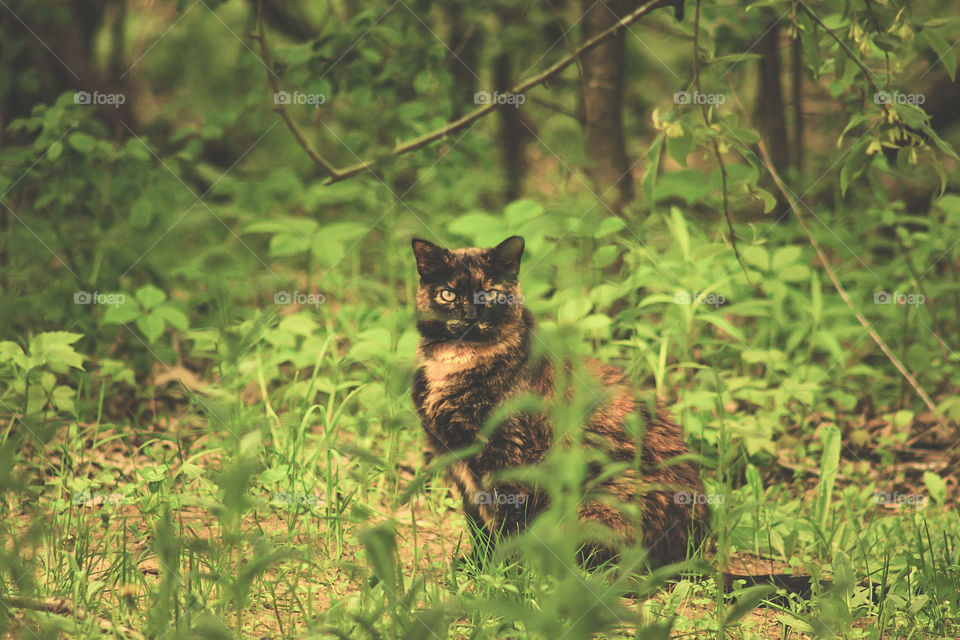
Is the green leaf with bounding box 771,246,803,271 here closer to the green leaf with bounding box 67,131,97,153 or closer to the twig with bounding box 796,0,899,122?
the twig with bounding box 796,0,899,122

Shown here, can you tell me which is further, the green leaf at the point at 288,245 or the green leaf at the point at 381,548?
the green leaf at the point at 288,245

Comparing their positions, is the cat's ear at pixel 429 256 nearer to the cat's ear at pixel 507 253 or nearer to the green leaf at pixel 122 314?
the cat's ear at pixel 507 253

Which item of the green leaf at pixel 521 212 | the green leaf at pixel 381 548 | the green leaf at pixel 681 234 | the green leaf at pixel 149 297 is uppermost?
the green leaf at pixel 521 212

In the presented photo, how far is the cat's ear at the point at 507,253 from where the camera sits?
3.35m

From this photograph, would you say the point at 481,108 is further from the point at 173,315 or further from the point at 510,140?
the point at 510,140

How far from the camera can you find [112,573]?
2.69m

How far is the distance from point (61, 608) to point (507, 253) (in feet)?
6.53

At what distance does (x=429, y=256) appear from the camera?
3.36m

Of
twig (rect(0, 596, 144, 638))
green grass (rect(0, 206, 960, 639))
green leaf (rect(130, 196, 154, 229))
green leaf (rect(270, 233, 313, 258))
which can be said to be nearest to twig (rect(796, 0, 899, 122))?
green grass (rect(0, 206, 960, 639))

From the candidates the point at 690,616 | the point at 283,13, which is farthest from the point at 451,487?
the point at 283,13

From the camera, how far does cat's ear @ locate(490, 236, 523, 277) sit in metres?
3.35

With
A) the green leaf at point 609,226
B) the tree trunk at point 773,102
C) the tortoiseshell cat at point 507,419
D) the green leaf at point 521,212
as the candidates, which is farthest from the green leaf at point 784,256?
the tree trunk at point 773,102

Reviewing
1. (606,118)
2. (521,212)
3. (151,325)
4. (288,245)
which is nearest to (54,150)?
(151,325)

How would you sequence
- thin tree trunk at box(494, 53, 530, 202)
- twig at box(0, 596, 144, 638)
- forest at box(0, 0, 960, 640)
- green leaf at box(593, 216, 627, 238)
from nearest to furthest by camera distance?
twig at box(0, 596, 144, 638) < forest at box(0, 0, 960, 640) < green leaf at box(593, 216, 627, 238) < thin tree trunk at box(494, 53, 530, 202)
